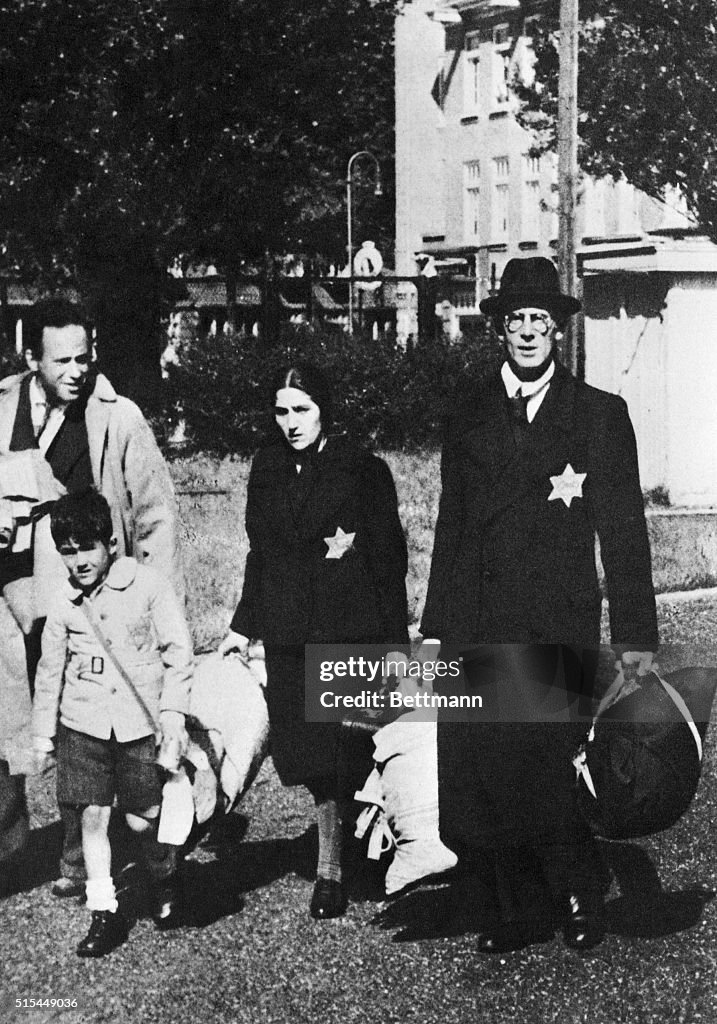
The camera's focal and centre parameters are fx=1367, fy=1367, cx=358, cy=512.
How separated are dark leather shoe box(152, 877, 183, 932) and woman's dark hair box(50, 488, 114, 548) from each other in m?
0.81

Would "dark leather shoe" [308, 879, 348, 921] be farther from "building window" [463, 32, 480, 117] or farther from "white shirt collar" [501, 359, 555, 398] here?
"building window" [463, 32, 480, 117]

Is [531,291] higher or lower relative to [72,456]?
higher

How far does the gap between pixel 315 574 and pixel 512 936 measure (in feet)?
2.99

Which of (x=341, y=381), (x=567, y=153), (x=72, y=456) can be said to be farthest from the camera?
(x=341, y=381)

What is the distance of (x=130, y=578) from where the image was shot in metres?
3.02

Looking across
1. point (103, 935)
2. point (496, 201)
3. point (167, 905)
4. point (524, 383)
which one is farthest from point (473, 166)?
point (103, 935)

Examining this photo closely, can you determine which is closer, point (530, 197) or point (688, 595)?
point (530, 197)

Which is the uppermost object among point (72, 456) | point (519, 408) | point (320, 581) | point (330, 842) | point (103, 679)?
point (519, 408)

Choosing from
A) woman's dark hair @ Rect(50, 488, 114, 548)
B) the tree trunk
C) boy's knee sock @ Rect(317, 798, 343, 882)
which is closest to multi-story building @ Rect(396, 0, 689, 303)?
the tree trunk

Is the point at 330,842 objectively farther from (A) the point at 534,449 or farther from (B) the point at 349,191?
(B) the point at 349,191

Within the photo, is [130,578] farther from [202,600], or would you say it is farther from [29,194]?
[202,600]

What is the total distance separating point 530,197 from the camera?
3600 millimetres

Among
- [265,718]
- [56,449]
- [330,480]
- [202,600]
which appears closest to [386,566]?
[330,480]

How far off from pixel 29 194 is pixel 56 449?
3.40 feet
